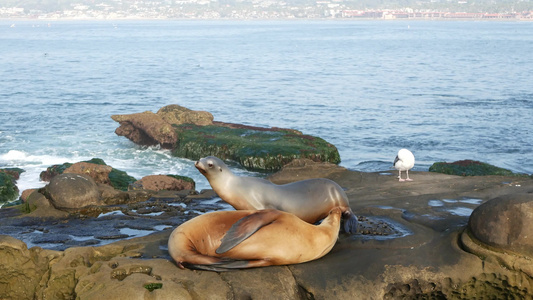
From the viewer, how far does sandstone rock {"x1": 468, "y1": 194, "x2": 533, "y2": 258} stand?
6961 millimetres

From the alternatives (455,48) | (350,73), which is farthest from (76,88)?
(455,48)

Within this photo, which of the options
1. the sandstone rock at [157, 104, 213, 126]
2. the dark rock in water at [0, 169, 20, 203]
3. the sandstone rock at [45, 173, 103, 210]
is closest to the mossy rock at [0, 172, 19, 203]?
the dark rock in water at [0, 169, 20, 203]

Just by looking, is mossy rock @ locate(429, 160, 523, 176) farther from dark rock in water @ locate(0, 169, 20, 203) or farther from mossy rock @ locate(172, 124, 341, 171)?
dark rock in water @ locate(0, 169, 20, 203)

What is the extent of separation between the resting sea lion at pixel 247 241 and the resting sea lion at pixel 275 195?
0.69 m

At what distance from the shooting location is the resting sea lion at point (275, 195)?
26.3ft

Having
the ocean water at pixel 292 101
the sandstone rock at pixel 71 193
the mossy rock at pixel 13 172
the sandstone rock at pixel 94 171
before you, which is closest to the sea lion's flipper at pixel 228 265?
the sandstone rock at pixel 71 193

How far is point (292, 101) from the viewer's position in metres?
39.5

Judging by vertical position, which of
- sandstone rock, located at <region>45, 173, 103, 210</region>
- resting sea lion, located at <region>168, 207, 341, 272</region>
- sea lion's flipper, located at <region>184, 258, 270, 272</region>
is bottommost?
sandstone rock, located at <region>45, 173, 103, 210</region>

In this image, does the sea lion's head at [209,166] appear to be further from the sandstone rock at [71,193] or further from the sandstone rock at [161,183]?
the sandstone rock at [161,183]

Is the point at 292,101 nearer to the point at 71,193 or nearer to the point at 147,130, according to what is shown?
the point at 147,130

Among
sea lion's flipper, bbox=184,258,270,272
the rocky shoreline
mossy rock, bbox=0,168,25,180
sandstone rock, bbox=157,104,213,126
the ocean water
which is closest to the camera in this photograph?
the rocky shoreline

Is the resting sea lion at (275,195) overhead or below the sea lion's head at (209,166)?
below

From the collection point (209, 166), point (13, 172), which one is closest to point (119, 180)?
point (13, 172)

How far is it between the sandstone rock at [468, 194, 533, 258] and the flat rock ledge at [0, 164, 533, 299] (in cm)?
2
